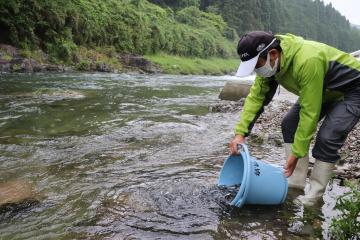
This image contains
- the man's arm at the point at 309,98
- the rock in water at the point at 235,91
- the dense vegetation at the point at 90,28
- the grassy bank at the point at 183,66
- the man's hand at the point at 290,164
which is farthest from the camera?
the grassy bank at the point at 183,66

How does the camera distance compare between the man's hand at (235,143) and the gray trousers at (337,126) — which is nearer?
the gray trousers at (337,126)

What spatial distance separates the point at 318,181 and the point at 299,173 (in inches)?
23.2

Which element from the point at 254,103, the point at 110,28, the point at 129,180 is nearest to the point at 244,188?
the point at 254,103

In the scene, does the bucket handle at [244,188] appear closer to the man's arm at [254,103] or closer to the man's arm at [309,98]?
the man's arm at [254,103]

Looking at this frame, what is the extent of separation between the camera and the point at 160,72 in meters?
Answer: 32.3

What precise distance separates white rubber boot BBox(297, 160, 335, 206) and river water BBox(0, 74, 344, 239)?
0.14 metres

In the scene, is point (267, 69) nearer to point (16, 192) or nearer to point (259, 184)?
point (259, 184)

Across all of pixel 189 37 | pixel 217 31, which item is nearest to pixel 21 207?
pixel 189 37

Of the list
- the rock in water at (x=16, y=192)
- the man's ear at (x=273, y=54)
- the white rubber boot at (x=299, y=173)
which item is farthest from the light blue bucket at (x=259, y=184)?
the rock in water at (x=16, y=192)

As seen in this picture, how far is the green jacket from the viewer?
343 cm

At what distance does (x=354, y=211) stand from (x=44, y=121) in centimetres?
711

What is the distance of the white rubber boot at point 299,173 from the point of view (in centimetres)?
445

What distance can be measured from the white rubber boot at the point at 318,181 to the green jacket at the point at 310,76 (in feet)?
1.31

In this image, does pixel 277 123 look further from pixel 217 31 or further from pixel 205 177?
pixel 217 31
